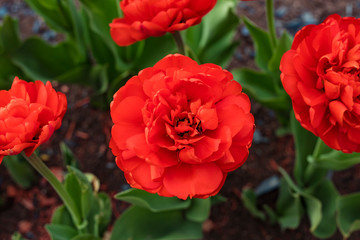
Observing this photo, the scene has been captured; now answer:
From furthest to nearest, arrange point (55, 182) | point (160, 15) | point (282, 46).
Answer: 1. point (282, 46)
2. point (55, 182)
3. point (160, 15)

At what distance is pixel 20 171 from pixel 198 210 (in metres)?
0.63

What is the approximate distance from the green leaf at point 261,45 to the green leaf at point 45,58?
56 cm

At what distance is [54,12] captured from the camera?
1338 mm

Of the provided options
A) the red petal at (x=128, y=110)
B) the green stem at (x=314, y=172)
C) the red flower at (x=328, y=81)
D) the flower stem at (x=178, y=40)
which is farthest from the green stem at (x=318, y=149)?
the red petal at (x=128, y=110)

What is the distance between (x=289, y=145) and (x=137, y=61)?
0.63 m

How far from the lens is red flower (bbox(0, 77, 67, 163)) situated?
0.69 m

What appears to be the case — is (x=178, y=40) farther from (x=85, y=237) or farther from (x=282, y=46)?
(x=85, y=237)

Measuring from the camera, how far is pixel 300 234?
1.41 metres

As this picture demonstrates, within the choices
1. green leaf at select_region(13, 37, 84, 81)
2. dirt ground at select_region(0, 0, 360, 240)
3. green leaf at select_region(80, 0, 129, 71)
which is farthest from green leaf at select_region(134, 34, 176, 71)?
dirt ground at select_region(0, 0, 360, 240)

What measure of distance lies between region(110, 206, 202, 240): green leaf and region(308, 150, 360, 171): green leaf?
1.31ft

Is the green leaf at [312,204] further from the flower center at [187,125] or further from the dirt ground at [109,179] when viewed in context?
the flower center at [187,125]

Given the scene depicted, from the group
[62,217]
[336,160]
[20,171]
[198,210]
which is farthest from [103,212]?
[336,160]

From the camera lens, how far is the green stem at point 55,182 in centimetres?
83

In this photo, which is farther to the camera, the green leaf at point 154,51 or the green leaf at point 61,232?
the green leaf at point 154,51
